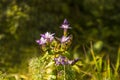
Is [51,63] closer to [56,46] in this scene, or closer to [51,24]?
[56,46]

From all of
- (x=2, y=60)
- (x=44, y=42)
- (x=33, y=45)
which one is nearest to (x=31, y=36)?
(x=33, y=45)

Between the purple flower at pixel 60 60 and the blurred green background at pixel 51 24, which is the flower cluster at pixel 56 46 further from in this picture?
the blurred green background at pixel 51 24

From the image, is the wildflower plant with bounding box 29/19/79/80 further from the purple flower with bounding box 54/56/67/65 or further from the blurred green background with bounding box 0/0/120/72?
the blurred green background with bounding box 0/0/120/72

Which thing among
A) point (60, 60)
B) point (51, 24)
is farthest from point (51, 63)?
point (51, 24)

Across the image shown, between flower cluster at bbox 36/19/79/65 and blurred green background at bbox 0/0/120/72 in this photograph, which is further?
blurred green background at bbox 0/0/120/72

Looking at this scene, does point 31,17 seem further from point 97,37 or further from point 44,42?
point 44,42

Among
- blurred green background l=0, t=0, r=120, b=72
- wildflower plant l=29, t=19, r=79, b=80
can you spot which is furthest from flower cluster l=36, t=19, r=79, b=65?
blurred green background l=0, t=0, r=120, b=72
